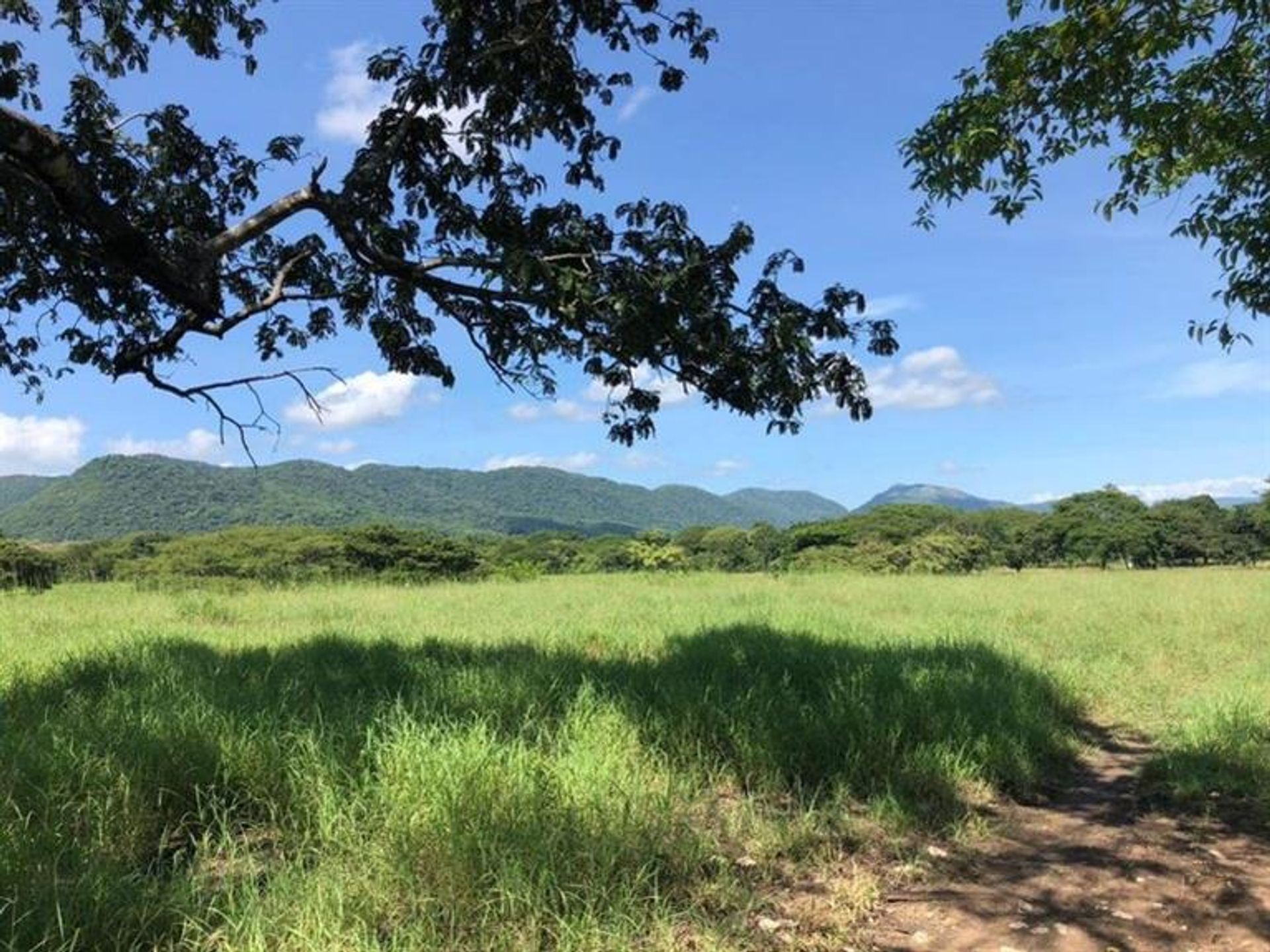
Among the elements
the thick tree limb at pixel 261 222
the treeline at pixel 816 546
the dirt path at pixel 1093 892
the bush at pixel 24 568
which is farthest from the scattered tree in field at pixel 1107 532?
the thick tree limb at pixel 261 222

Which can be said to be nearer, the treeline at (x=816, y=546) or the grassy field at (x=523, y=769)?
the grassy field at (x=523, y=769)

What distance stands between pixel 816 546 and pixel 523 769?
61497 millimetres

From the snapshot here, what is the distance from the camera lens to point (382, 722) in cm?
527

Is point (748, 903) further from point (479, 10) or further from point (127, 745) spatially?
point (479, 10)

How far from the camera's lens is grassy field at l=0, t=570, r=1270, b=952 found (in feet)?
10.7

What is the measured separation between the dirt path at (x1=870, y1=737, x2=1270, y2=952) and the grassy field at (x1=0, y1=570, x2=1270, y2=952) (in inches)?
11.5

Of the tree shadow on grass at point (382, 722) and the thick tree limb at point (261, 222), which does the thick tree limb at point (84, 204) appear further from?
the tree shadow on grass at point (382, 722)

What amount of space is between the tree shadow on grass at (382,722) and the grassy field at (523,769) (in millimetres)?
21

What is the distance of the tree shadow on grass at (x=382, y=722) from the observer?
3.60m

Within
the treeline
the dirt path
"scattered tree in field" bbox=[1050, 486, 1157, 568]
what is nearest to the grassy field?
the dirt path

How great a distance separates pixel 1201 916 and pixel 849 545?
57637 mm

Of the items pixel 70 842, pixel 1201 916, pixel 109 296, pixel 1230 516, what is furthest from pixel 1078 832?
pixel 1230 516

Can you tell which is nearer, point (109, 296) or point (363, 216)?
point (363, 216)

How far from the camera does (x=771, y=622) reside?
40.9 ft
